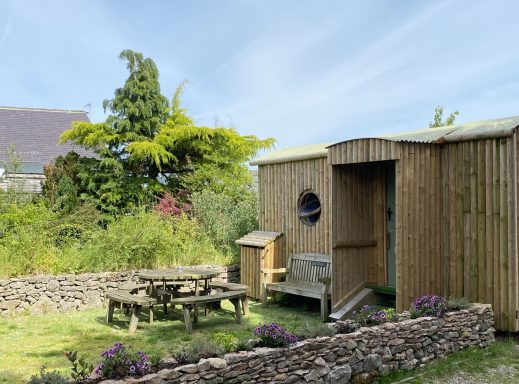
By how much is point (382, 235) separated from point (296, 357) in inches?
169

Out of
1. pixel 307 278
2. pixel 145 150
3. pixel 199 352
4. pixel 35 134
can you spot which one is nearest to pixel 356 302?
pixel 307 278

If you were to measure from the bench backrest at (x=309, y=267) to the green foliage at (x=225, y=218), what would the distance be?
2154mm

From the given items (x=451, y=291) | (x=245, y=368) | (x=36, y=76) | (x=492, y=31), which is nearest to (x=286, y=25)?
(x=492, y=31)

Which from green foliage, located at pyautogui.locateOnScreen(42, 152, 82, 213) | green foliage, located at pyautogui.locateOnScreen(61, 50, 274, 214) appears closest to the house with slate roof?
green foliage, located at pyautogui.locateOnScreen(42, 152, 82, 213)

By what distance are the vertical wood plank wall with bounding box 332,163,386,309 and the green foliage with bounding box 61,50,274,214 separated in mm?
6563

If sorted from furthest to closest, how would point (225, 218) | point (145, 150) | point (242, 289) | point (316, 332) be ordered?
point (145, 150) → point (225, 218) → point (242, 289) → point (316, 332)

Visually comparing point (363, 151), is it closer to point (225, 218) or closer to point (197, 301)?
point (197, 301)

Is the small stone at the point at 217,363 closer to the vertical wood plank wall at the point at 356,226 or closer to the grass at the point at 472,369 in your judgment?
the grass at the point at 472,369

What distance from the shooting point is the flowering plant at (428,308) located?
5.96 metres

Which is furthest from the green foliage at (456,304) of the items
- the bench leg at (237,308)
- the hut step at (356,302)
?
the bench leg at (237,308)

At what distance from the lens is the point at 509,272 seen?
634 centimetres

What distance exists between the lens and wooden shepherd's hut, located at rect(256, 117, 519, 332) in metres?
6.43

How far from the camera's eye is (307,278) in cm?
923

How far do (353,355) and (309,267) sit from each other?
13.8ft
